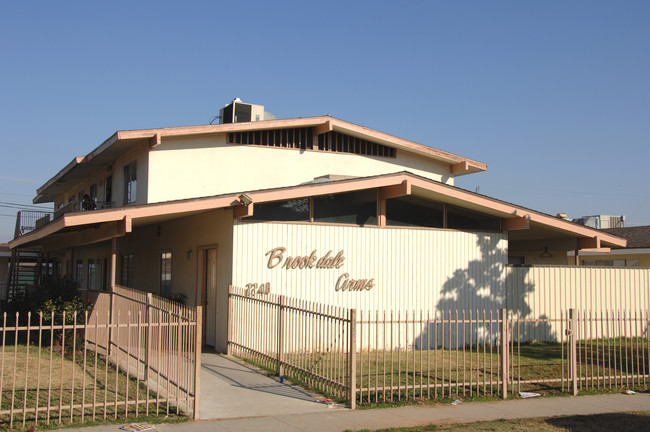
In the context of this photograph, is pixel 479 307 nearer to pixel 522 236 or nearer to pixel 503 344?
pixel 522 236

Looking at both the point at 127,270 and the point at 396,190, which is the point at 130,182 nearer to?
the point at 127,270

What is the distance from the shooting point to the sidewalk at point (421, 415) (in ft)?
28.1

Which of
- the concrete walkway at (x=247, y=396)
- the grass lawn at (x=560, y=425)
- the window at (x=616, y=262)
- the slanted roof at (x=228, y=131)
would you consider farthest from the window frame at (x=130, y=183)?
the window at (x=616, y=262)

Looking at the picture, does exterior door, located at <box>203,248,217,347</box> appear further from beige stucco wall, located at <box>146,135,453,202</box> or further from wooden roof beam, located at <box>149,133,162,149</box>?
wooden roof beam, located at <box>149,133,162,149</box>

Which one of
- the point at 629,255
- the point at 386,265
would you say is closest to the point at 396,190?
the point at 386,265

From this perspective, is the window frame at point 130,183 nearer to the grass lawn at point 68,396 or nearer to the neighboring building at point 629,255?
the grass lawn at point 68,396

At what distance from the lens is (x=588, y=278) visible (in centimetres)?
1848

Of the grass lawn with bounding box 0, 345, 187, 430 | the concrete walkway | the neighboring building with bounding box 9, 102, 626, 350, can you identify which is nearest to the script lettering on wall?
the neighboring building with bounding box 9, 102, 626, 350

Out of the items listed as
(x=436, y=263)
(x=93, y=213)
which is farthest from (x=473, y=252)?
(x=93, y=213)

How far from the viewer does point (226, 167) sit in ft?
61.0

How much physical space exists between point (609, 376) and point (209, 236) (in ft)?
31.0

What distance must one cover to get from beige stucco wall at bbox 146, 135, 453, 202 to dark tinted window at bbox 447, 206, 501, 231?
446 centimetres

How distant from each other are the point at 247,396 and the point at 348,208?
21.9 ft

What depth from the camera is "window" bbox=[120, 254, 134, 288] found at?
2222 centimetres
